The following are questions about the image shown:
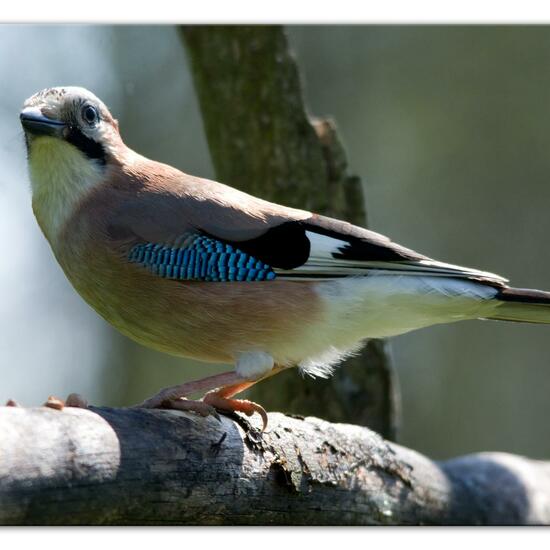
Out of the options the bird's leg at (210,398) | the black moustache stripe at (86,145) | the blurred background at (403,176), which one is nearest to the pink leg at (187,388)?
the bird's leg at (210,398)

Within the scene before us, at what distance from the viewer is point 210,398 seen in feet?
10.7

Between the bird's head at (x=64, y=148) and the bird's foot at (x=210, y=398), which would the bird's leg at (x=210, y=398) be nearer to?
the bird's foot at (x=210, y=398)

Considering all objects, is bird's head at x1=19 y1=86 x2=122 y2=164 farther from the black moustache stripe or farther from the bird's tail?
the bird's tail

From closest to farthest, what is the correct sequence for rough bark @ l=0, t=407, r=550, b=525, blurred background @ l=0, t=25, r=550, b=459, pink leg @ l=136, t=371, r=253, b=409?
rough bark @ l=0, t=407, r=550, b=525
pink leg @ l=136, t=371, r=253, b=409
blurred background @ l=0, t=25, r=550, b=459

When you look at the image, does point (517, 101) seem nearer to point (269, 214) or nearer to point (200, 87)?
point (200, 87)

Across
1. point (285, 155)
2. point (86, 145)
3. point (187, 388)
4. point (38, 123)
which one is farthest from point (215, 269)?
point (285, 155)

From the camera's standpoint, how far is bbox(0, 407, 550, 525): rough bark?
2.51m

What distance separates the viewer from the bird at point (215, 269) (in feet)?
10.7

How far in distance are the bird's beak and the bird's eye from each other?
101mm

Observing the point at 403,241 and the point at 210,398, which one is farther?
the point at 403,241

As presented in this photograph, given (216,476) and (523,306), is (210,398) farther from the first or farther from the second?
(523,306)

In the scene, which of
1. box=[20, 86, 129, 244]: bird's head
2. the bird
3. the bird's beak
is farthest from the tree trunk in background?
the bird's beak

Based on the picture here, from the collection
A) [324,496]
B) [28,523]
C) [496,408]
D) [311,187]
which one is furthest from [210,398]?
[496,408]

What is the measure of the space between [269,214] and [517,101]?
7.92ft
